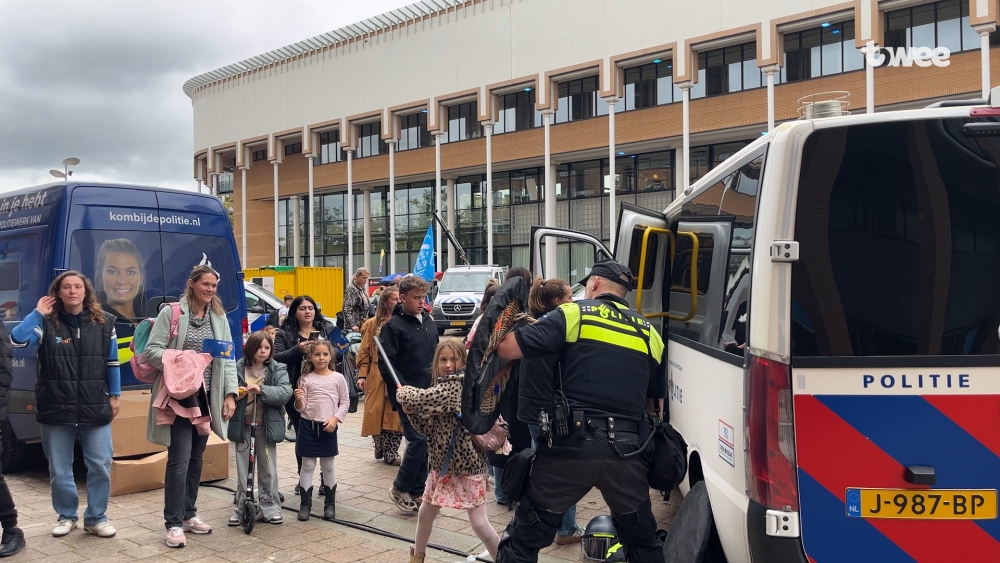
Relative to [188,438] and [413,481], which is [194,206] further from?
[413,481]

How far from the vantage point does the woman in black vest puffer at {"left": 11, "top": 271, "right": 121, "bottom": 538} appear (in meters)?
5.64

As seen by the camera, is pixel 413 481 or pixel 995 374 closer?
pixel 995 374

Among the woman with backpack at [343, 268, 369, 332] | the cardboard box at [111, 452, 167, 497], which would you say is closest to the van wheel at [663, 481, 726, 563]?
the cardboard box at [111, 452, 167, 497]

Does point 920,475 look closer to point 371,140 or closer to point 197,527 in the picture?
point 197,527

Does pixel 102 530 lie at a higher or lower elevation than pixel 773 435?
lower

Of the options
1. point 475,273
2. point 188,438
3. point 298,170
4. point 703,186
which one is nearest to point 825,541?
point 703,186

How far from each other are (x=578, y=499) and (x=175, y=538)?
307cm

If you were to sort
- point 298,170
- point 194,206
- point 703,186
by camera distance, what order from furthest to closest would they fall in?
point 298,170 < point 194,206 < point 703,186

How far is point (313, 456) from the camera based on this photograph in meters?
6.27

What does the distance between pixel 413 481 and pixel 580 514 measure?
4.24 feet

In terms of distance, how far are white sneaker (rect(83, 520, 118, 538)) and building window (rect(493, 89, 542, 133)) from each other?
1351 inches

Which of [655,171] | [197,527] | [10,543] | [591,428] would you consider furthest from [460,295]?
[591,428]

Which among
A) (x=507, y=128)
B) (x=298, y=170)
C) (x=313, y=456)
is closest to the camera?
(x=313, y=456)

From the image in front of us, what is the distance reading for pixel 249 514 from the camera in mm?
5828
